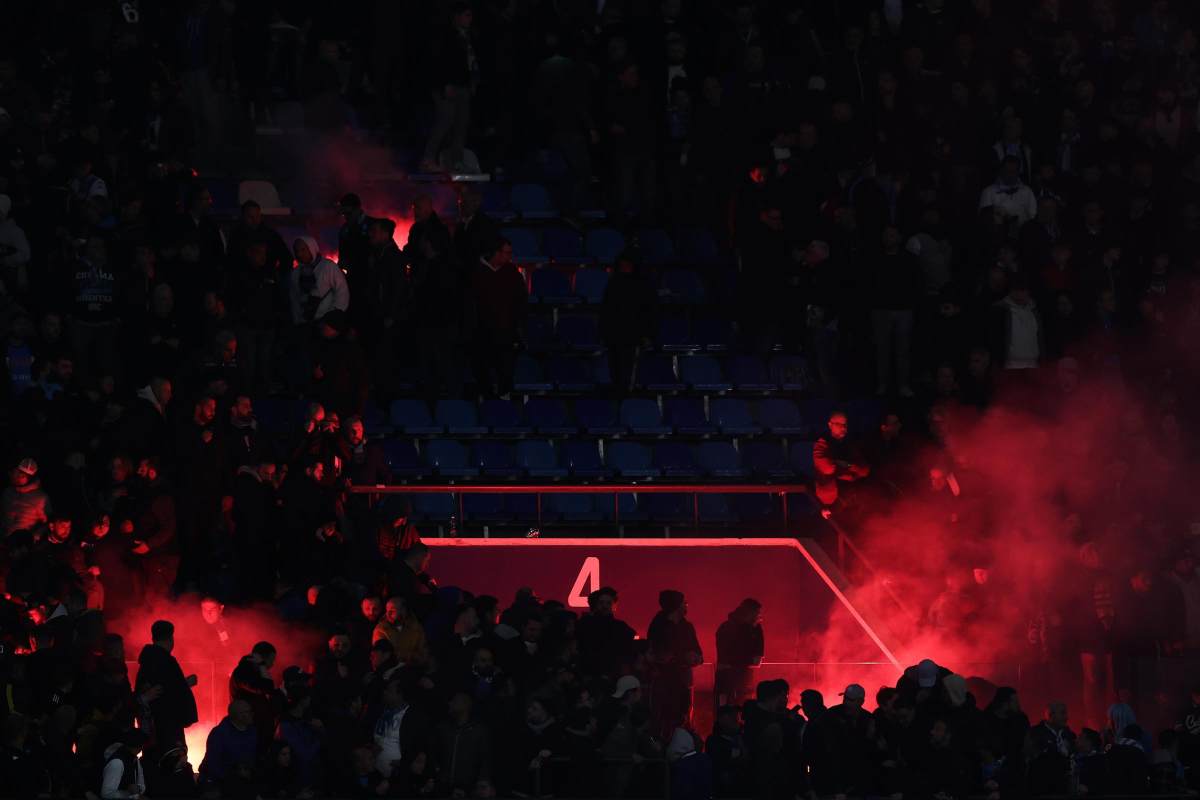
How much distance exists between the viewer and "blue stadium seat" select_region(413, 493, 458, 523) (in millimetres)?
18734

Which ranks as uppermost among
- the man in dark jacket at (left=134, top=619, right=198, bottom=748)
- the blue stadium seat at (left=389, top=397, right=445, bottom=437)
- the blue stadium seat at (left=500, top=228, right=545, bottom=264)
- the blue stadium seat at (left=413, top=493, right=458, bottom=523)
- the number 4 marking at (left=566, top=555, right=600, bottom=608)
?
the blue stadium seat at (left=500, top=228, right=545, bottom=264)

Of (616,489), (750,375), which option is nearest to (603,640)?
(616,489)

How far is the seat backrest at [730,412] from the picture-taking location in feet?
63.7

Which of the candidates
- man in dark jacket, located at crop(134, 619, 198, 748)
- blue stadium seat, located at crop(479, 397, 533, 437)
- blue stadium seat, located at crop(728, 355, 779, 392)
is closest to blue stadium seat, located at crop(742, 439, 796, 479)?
blue stadium seat, located at crop(728, 355, 779, 392)

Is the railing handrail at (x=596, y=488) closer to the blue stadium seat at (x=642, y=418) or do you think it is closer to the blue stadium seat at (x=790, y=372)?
the blue stadium seat at (x=642, y=418)

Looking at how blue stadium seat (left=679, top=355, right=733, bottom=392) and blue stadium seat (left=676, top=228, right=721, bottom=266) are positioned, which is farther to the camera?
blue stadium seat (left=676, top=228, right=721, bottom=266)

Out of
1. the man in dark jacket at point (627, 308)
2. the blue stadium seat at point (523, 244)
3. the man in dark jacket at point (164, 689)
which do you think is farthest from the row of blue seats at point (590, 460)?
the man in dark jacket at point (164, 689)

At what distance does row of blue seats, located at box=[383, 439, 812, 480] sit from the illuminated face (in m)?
2.94

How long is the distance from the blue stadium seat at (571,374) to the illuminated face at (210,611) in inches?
180

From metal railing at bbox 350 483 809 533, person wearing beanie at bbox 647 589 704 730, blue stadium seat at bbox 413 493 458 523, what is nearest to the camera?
person wearing beanie at bbox 647 589 704 730

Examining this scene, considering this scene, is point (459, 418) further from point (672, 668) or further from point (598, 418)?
point (672, 668)

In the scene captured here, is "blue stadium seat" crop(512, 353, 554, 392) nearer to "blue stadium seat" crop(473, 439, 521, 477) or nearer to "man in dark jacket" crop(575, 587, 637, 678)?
"blue stadium seat" crop(473, 439, 521, 477)

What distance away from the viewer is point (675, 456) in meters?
19.2

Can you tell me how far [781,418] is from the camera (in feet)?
63.7
